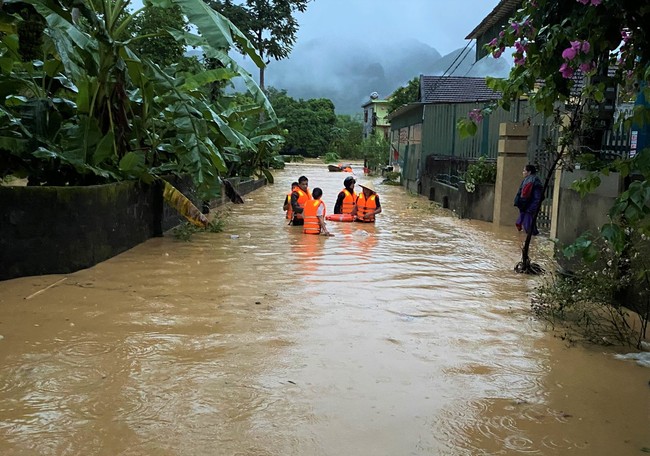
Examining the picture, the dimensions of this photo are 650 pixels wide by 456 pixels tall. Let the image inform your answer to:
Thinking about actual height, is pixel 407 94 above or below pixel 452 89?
above

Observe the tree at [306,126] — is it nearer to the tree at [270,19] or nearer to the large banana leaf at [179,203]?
the tree at [270,19]

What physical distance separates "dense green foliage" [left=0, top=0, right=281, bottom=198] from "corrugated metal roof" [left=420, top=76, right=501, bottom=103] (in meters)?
21.3

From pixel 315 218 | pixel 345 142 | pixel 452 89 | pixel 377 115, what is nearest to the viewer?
pixel 315 218

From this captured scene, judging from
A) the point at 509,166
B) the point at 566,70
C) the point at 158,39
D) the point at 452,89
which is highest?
the point at 158,39

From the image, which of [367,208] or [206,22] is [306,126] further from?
[206,22]

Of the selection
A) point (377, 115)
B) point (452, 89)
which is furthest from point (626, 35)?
point (377, 115)

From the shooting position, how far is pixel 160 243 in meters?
10.2

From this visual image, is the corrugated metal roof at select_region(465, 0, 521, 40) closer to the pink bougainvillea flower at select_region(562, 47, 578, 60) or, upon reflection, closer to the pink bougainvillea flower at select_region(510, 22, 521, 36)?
the pink bougainvillea flower at select_region(510, 22, 521, 36)

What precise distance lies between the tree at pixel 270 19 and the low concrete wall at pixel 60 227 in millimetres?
23577

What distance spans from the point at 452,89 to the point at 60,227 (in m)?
26.6

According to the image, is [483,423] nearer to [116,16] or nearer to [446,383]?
[446,383]

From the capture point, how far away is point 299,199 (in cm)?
1286

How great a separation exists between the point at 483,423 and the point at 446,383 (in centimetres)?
66

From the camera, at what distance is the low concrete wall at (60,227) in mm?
6934
